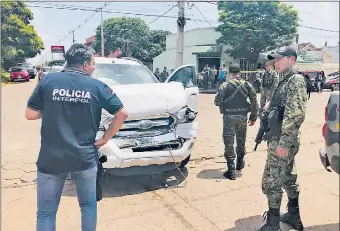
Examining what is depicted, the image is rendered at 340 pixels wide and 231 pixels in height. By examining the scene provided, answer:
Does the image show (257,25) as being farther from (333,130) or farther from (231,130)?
(333,130)

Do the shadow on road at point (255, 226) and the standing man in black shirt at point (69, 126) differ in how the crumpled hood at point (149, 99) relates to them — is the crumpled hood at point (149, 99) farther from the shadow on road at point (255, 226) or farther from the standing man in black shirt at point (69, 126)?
the shadow on road at point (255, 226)

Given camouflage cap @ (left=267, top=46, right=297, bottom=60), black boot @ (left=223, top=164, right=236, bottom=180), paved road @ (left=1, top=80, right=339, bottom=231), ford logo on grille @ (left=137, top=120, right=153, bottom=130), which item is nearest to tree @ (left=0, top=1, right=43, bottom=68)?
paved road @ (left=1, top=80, right=339, bottom=231)

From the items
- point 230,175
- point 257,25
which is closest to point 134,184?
point 230,175

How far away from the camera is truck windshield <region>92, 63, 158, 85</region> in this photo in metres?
5.00

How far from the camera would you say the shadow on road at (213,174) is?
470 centimetres

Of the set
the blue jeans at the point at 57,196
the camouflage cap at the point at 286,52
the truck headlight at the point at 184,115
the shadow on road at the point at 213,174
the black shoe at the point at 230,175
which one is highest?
the camouflage cap at the point at 286,52

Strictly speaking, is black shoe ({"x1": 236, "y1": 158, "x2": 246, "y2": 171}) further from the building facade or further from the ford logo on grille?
the building facade

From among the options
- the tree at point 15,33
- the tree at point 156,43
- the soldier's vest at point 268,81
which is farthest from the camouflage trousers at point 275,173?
the tree at point 15,33

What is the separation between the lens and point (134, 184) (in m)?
4.47

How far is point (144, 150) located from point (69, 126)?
1788mm

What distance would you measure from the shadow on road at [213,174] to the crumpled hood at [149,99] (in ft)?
3.84

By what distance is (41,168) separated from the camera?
2406 mm

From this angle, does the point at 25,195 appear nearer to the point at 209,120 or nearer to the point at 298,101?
the point at 298,101

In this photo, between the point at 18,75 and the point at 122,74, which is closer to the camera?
the point at 122,74
